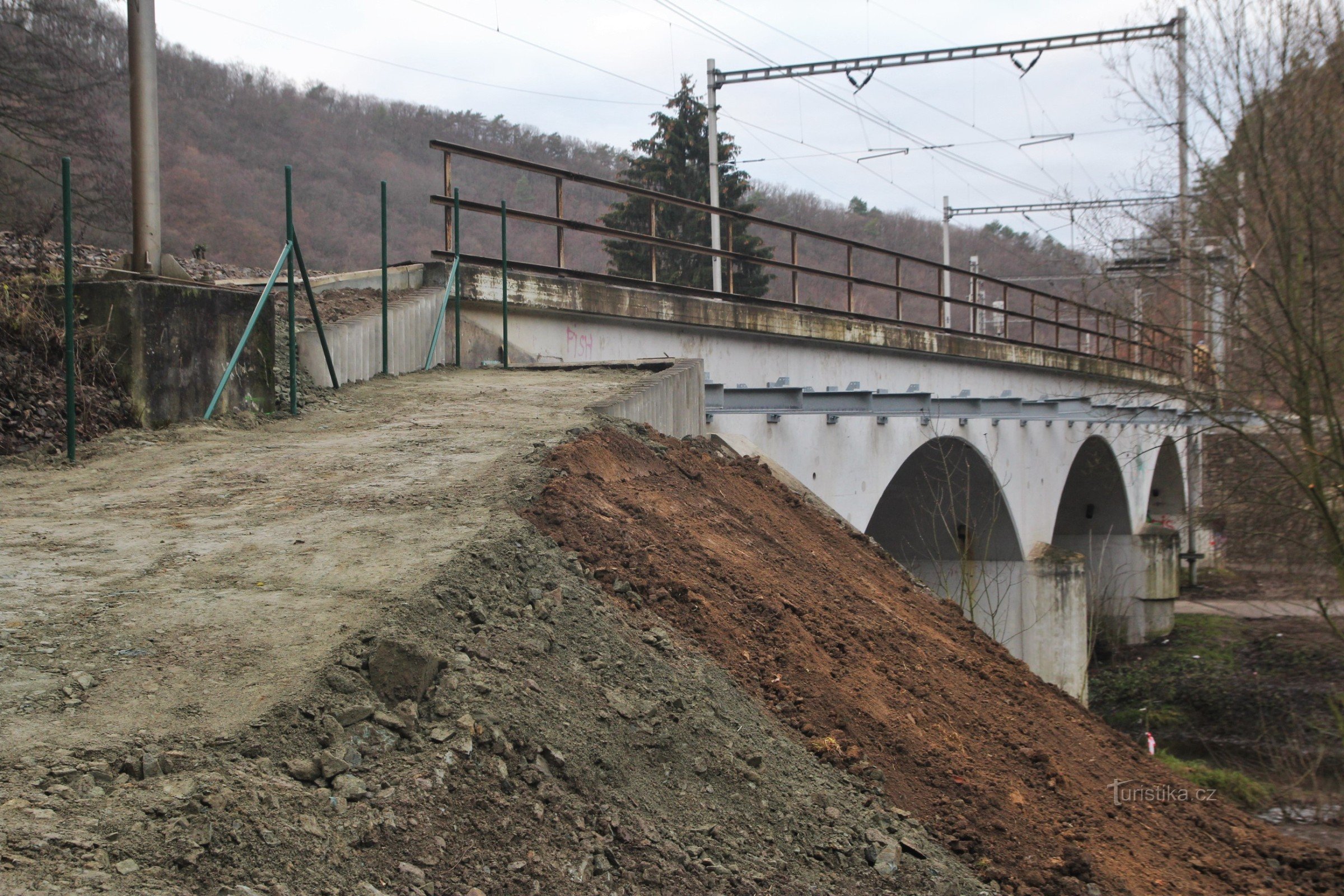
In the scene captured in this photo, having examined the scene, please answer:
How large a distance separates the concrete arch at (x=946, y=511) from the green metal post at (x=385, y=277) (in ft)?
27.4

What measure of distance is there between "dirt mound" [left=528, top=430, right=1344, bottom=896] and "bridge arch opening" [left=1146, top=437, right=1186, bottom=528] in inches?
1025

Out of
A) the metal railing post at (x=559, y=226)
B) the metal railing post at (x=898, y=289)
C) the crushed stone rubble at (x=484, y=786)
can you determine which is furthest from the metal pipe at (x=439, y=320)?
the metal railing post at (x=898, y=289)

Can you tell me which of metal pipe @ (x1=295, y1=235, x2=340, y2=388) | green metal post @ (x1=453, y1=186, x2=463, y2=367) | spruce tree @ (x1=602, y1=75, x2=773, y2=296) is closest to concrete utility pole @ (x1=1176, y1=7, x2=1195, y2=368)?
green metal post @ (x1=453, y1=186, x2=463, y2=367)

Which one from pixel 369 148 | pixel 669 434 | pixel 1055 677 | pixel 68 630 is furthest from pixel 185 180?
pixel 68 630

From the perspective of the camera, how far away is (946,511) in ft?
58.0

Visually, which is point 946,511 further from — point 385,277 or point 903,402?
point 385,277

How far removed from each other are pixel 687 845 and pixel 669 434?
483 cm

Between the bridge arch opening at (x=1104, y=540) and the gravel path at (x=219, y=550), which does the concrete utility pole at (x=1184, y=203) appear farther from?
the bridge arch opening at (x=1104, y=540)

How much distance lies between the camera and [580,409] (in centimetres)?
662

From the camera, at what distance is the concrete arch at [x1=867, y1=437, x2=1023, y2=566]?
15.8 meters

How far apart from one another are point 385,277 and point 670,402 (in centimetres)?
258

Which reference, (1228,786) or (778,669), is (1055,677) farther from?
(778,669)

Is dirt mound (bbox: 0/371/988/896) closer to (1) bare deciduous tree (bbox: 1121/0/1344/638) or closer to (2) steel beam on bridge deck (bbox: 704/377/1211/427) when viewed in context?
(2) steel beam on bridge deck (bbox: 704/377/1211/427)

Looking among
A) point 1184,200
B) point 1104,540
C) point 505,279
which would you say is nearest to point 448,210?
point 505,279
